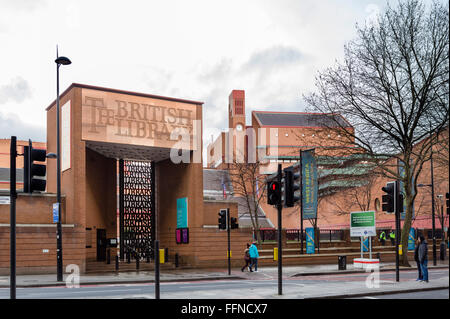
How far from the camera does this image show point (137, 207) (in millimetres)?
36312

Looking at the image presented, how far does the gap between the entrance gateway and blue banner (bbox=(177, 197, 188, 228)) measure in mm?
346

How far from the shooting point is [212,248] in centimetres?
3325

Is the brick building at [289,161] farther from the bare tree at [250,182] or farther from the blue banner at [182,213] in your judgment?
the blue banner at [182,213]

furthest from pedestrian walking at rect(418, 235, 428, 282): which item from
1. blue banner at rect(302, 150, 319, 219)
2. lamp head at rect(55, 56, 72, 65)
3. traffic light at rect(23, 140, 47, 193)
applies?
lamp head at rect(55, 56, 72, 65)

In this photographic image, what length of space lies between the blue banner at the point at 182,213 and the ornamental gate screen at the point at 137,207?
2900 millimetres

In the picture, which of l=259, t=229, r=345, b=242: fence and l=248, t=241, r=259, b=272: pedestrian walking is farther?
l=259, t=229, r=345, b=242: fence

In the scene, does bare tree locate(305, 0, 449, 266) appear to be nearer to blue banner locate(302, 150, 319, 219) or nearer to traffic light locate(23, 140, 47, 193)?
blue banner locate(302, 150, 319, 219)

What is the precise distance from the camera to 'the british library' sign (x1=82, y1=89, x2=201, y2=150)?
30.7 meters

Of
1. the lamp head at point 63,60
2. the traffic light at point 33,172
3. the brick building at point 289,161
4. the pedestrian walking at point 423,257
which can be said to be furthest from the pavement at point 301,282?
the brick building at point 289,161

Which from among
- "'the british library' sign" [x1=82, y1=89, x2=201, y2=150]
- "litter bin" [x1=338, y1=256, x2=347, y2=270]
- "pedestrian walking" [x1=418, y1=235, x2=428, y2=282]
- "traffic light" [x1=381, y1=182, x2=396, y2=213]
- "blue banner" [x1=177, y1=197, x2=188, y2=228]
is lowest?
"litter bin" [x1=338, y1=256, x2=347, y2=270]

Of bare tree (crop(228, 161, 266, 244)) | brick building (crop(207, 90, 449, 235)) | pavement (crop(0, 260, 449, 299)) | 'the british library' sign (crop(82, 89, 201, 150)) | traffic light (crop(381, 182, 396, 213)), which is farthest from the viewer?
brick building (crop(207, 90, 449, 235))

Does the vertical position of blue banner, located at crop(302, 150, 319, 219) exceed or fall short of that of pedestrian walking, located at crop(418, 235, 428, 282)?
it exceeds it
